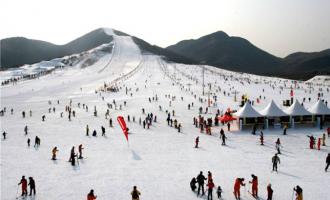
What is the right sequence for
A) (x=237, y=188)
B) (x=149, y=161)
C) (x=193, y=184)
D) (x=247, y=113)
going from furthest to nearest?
(x=247, y=113) < (x=149, y=161) < (x=193, y=184) < (x=237, y=188)

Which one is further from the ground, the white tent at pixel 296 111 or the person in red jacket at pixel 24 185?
the white tent at pixel 296 111

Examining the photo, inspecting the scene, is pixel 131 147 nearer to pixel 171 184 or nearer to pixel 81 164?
pixel 81 164

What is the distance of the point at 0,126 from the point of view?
118 feet

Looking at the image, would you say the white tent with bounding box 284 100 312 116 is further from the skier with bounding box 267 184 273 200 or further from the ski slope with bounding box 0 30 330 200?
the skier with bounding box 267 184 273 200

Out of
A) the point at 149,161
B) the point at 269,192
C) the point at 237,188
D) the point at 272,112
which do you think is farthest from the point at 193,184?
the point at 272,112

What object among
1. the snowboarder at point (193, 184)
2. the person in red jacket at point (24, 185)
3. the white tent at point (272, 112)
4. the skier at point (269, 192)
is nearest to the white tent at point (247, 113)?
the white tent at point (272, 112)

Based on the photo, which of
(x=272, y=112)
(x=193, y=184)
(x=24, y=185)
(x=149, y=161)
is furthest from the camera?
(x=272, y=112)

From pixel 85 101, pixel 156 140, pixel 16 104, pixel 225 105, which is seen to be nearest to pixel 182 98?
pixel 225 105

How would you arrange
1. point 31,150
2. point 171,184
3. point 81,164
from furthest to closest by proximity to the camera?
point 31,150
point 81,164
point 171,184

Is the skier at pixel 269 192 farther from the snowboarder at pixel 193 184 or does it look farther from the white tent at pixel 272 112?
the white tent at pixel 272 112

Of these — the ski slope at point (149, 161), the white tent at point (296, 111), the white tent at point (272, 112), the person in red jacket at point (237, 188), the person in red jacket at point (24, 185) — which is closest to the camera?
the person in red jacket at point (237, 188)

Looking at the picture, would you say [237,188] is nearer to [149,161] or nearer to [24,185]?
[149,161]

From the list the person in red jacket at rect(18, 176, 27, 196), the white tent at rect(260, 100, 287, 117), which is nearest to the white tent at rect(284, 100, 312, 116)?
the white tent at rect(260, 100, 287, 117)

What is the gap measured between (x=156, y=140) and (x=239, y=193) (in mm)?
12956
